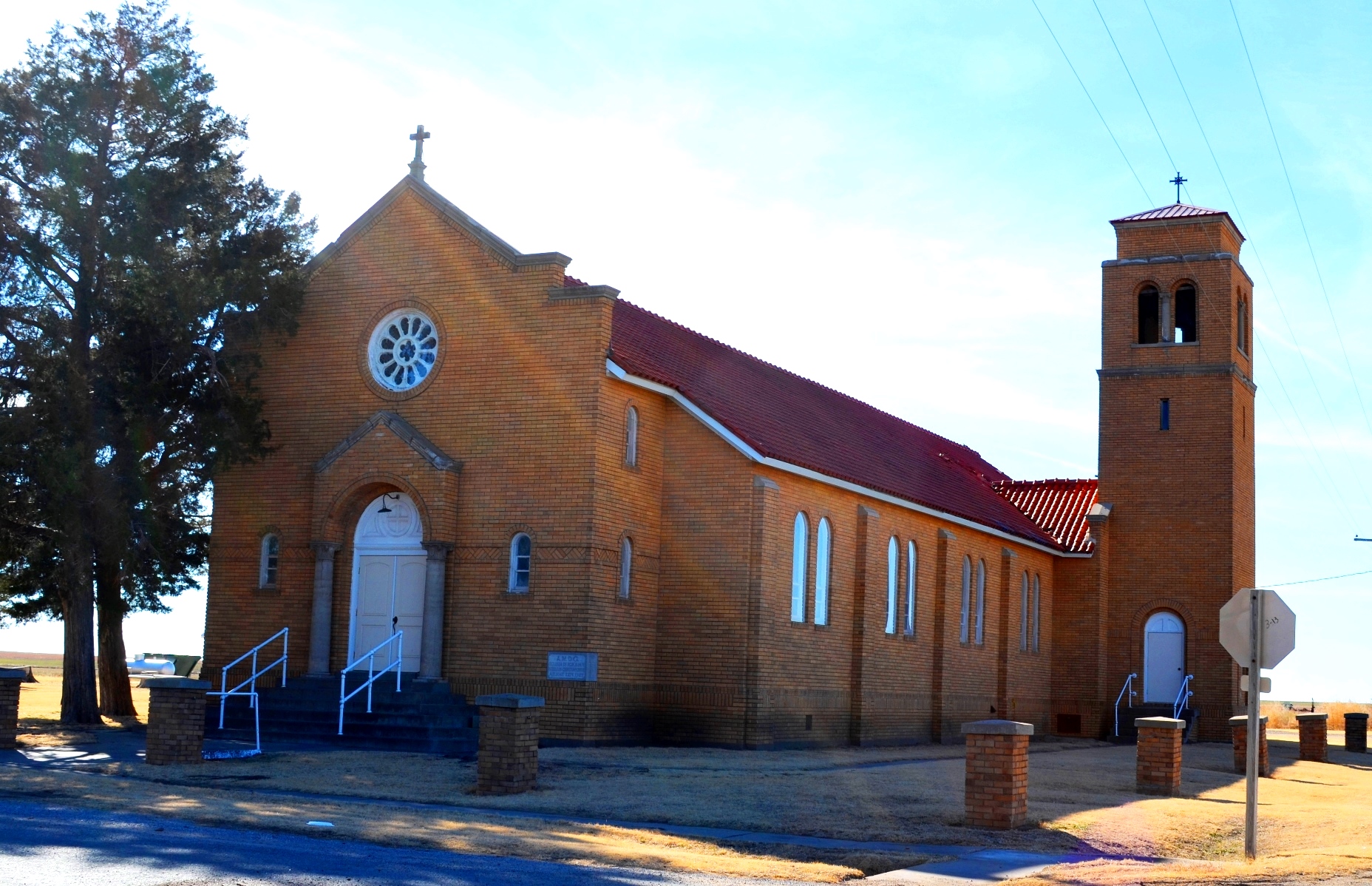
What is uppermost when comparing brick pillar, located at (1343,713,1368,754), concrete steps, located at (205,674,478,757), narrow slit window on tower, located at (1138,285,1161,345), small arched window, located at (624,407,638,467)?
narrow slit window on tower, located at (1138,285,1161,345)

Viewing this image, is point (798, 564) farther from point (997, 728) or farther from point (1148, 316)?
point (1148, 316)

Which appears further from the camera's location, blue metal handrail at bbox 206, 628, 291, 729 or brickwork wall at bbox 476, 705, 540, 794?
blue metal handrail at bbox 206, 628, 291, 729

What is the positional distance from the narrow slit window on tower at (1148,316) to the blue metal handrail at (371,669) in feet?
79.8

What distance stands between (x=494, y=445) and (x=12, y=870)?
51.8 feet

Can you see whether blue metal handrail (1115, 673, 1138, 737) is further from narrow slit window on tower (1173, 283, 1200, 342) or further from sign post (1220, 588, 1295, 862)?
sign post (1220, 588, 1295, 862)

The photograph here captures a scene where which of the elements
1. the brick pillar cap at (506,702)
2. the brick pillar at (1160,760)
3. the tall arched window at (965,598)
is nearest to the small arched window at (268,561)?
the brick pillar cap at (506,702)

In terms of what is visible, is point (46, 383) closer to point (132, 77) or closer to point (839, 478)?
point (132, 77)

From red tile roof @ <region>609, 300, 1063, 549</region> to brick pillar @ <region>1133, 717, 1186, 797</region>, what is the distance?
327 inches

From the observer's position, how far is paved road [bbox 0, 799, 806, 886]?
386 inches

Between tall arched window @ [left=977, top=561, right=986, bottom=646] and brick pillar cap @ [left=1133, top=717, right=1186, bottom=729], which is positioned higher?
tall arched window @ [left=977, top=561, right=986, bottom=646]

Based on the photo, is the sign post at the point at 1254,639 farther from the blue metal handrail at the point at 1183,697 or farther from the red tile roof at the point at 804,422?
the blue metal handrail at the point at 1183,697

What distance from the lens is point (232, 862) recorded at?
10.6 meters

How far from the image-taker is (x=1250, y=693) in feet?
43.7

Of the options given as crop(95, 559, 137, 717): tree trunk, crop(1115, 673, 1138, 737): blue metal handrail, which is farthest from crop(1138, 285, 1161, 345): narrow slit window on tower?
crop(95, 559, 137, 717): tree trunk
